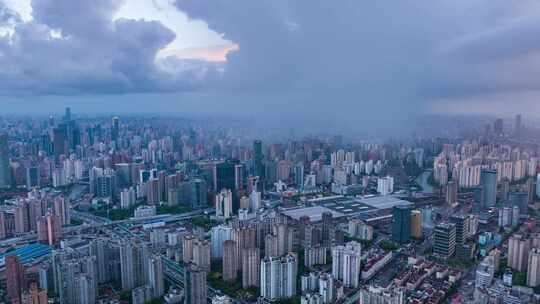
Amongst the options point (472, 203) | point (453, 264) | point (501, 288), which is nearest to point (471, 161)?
point (472, 203)

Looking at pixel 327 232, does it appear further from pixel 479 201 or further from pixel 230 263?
pixel 479 201

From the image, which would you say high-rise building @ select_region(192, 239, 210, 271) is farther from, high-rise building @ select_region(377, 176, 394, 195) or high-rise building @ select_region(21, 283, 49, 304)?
high-rise building @ select_region(377, 176, 394, 195)

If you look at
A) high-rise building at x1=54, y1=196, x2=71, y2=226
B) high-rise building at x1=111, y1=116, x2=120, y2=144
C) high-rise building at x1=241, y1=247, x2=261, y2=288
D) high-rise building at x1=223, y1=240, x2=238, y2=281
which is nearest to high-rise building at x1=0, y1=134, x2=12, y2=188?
high-rise building at x1=54, y1=196, x2=71, y2=226

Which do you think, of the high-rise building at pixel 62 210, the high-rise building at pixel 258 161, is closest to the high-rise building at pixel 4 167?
the high-rise building at pixel 62 210

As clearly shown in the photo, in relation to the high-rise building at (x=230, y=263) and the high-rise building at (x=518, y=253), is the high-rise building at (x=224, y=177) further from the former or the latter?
the high-rise building at (x=518, y=253)

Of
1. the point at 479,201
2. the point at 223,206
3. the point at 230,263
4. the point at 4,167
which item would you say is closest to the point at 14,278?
the point at 230,263

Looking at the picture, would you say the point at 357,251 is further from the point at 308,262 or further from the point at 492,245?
the point at 492,245
